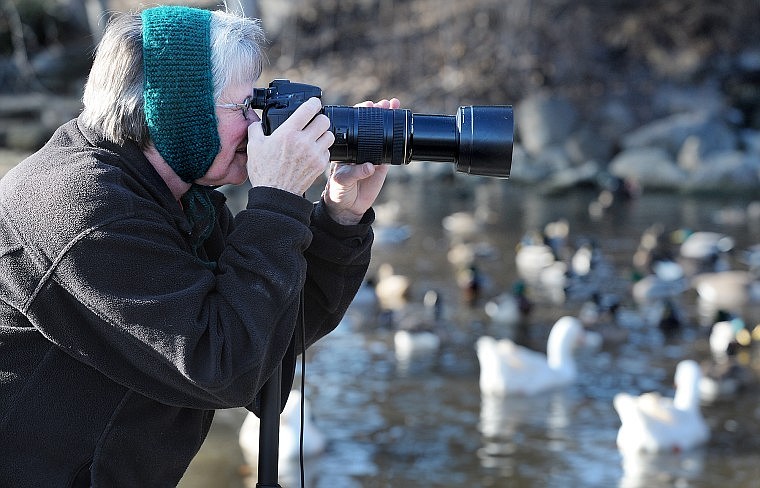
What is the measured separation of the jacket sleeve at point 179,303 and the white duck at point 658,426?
4.06 m

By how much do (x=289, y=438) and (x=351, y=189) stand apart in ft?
11.5

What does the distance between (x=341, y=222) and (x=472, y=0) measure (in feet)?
57.3

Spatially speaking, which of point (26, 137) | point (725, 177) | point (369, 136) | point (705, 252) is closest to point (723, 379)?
point (705, 252)

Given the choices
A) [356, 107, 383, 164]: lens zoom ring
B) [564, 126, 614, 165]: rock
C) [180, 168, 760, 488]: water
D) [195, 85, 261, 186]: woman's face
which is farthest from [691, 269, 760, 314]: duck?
[564, 126, 614, 165]: rock

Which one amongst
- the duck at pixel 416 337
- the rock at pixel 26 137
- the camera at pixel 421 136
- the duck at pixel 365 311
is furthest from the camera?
the rock at pixel 26 137

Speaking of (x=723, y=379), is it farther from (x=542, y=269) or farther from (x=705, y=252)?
(x=705, y=252)

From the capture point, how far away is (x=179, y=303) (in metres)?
1.66

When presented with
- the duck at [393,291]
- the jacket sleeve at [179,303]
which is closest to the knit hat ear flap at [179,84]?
the jacket sleeve at [179,303]

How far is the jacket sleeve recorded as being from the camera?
1646mm

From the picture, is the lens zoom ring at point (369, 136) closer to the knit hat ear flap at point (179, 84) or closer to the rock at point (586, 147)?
the knit hat ear flap at point (179, 84)

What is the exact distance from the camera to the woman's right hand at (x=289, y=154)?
1.81 metres

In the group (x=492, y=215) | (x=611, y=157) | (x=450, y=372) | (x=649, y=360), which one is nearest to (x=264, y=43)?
(x=450, y=372)

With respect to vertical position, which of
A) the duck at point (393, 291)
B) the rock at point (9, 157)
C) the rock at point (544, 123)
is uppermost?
the rock at point (544, 123)

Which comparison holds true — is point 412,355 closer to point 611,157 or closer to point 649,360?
point 649,360
